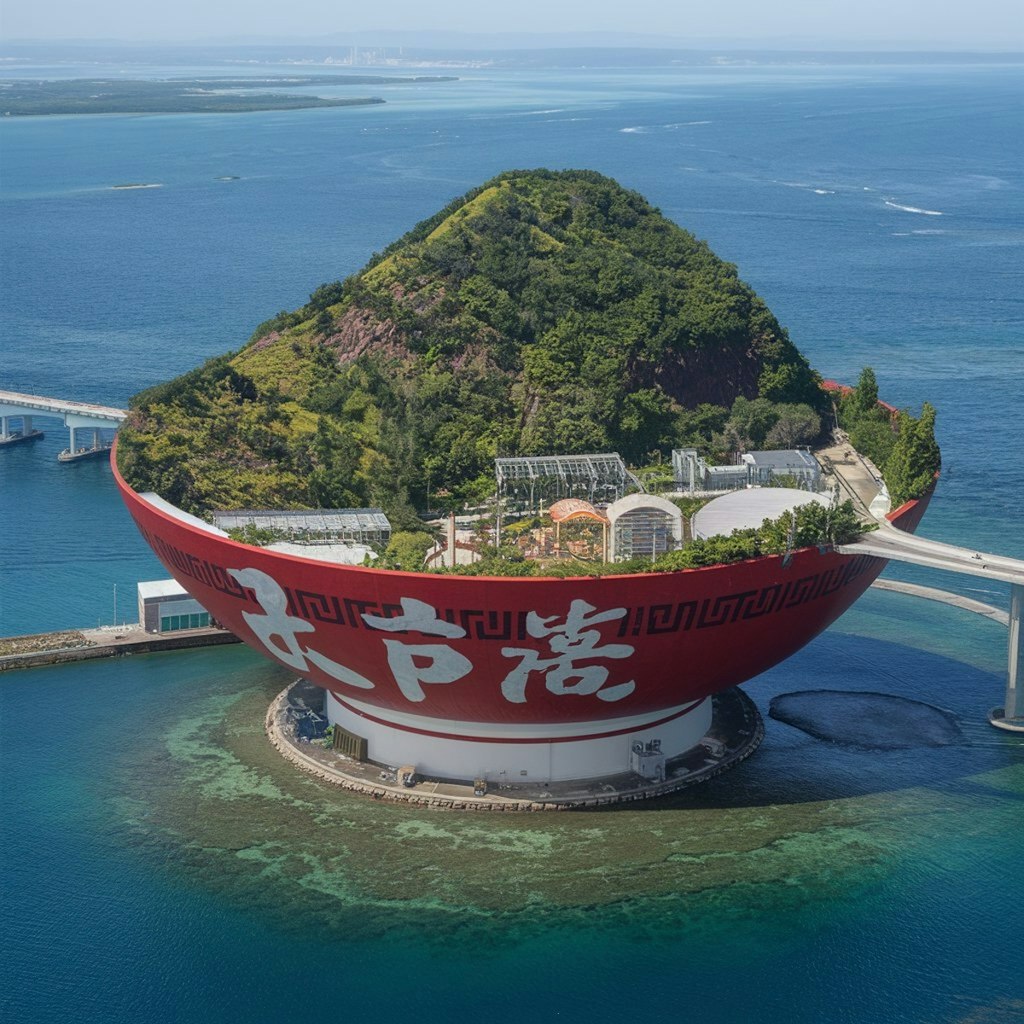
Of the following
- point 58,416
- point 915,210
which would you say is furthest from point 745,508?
point 915,210

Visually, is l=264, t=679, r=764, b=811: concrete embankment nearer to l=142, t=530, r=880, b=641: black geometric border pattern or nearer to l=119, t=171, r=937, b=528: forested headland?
l=142, t=530, r=880, b=641: black geometric border pattern

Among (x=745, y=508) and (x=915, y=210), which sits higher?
(x=915, y=210)

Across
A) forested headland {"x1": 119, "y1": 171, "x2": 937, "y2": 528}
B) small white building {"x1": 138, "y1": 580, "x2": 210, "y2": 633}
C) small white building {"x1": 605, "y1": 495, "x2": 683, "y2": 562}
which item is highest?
forested headland {"x1": 119, "y1": 171, "x2": 937, "y2": 528}

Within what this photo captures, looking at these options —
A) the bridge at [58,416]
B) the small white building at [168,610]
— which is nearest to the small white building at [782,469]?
the small white building at [168,610]

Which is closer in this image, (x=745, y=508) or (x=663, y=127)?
(x=745, y=508)

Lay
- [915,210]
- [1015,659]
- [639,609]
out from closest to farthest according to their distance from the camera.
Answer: [639,609] < [1015,659] < [915,210]

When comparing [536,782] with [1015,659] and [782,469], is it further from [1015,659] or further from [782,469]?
[1015,659]

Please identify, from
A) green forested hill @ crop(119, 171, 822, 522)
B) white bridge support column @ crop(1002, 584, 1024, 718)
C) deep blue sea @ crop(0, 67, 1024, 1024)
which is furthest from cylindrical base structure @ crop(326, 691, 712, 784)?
white bridge support column @ crop(1002, 584, 1024, 718)
